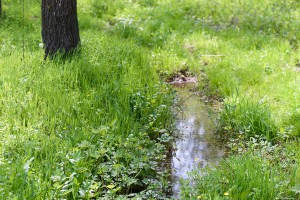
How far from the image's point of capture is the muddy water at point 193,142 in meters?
4.91

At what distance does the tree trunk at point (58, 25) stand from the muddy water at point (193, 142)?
214cm

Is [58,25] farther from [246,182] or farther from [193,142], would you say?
[246,182]

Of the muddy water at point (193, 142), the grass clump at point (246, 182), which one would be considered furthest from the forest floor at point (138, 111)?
the muddy water at point (193, 142)

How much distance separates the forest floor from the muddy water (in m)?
0.19

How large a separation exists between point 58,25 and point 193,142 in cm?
294

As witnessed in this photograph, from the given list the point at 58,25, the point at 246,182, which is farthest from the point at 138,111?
the point at 58,25

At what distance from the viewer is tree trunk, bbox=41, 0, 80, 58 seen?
6.62 meters

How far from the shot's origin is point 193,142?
18.2 feet

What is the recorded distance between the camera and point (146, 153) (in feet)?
14.9

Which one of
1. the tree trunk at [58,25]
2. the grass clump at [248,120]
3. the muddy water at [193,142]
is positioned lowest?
the muddy water at [193,142]

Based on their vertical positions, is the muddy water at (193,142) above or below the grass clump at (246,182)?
below

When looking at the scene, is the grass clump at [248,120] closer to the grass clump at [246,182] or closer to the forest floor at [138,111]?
the forest floor at [138,111]

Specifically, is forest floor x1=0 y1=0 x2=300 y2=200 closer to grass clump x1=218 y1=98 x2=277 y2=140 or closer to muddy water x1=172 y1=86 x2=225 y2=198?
grass clump x1=218 y1=98 x2=277 y2=140

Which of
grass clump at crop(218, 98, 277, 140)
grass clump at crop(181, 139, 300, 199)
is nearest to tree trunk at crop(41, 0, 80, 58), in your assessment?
grass clump at crop(218, 98, 277, 140)
